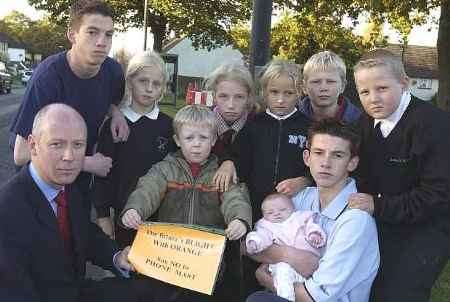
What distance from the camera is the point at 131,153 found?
14.5 feet

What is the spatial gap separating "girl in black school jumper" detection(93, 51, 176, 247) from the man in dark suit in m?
0.87

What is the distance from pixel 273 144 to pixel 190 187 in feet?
2.42

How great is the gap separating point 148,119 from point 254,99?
0.85 meters

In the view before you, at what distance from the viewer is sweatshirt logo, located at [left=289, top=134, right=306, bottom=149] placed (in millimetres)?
4316

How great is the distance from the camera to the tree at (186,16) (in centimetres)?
3759

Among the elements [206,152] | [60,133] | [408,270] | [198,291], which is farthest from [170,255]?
[408,270]

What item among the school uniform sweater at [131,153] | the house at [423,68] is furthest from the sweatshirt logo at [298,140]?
the house at [423,68]

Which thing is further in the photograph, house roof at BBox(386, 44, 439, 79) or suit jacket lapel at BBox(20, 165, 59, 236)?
house roof at BBox(386, 44, 439, 79)

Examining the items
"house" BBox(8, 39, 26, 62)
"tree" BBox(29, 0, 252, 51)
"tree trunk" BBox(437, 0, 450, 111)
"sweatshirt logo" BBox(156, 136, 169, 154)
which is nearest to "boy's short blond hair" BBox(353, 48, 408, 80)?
"sweatshirt logo" BBox(156, 136, 169, 154)

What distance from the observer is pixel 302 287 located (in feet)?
11.1

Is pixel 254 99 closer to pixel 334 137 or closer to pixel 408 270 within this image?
pixel 334 137

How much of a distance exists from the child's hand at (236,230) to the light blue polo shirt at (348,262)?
520 millimetres

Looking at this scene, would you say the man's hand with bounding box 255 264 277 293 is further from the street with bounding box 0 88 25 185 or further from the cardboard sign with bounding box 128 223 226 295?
the street with bounding box 0 88 25 185

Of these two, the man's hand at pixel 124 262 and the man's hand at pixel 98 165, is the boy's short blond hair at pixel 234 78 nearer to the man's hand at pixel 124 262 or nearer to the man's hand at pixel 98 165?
the man's hand at pixel 98 165
